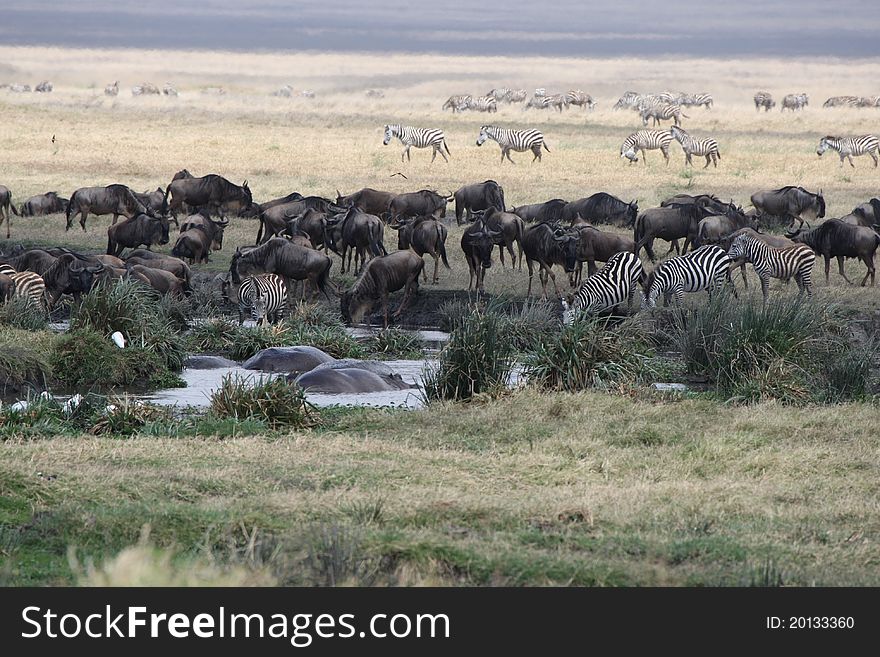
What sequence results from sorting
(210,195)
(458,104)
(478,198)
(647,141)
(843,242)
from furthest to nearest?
(458,104) → (647,141) → (210,195) → (478,198) → (843,242)

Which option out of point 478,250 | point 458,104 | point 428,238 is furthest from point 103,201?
point 458,104

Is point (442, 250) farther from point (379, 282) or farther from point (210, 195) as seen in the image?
point (210, 195)

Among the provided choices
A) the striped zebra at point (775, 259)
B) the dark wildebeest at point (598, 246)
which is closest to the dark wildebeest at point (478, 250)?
the dark wildebeest at point (598, 246)

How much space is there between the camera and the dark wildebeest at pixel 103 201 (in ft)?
82.9

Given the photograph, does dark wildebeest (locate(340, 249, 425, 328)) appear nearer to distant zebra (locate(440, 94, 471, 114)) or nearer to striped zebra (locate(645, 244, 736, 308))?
striped zebra (locate(645, 244, 736, 308))

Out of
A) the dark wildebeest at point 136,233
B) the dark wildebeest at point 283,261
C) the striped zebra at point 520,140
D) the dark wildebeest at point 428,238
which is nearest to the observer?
the dark wildebeest at point 283,261

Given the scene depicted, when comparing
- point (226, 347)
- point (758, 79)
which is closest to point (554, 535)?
point (226, 347)

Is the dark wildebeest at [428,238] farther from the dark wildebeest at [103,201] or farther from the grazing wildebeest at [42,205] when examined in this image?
the grazing wildebeest at [42,205]

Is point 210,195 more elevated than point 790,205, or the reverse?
point 790,205

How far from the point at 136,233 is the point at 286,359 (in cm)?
839

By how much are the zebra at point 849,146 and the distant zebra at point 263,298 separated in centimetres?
→ 2513

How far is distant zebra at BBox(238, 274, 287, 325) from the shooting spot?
17.6 metres

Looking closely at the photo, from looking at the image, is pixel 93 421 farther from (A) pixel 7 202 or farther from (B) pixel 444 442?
(A) pixel 7 202

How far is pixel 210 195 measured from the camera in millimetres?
26734
